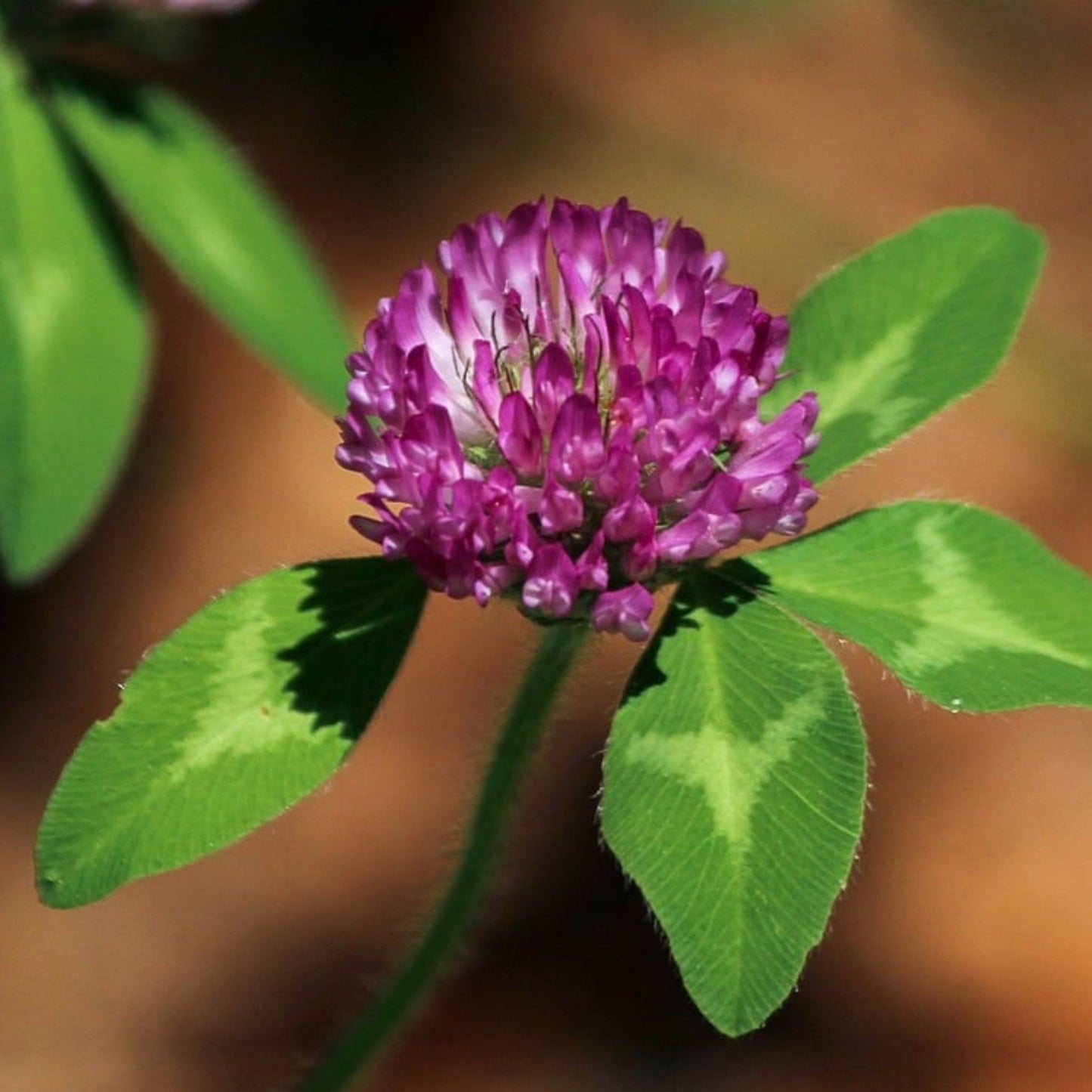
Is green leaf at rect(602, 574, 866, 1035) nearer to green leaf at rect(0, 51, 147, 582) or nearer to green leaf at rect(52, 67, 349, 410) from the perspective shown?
green leaf at rect(0, 51, 147, 582)

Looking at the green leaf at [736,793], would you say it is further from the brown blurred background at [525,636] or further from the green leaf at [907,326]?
the brown blurred background at [525,636]

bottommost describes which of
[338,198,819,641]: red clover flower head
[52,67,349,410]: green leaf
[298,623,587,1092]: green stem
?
[298,623,587,1092]: green stem

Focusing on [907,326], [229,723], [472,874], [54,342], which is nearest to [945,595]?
[907,326]

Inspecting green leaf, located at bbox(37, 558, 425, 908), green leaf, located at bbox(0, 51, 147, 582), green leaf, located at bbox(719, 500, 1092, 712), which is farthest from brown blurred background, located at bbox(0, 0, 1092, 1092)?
A: green leaf, located at bbox(719, 500, 1092, 712)

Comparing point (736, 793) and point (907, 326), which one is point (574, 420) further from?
point (907, 326)

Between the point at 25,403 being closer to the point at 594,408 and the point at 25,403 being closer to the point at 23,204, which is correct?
the point at 23,204

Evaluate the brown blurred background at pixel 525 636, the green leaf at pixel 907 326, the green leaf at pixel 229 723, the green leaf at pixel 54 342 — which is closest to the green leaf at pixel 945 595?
the green leaf at pixel 907 326
